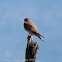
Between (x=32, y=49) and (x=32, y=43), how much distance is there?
0.92ft

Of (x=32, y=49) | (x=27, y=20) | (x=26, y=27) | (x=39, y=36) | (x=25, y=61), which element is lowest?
(x=25, y=61)

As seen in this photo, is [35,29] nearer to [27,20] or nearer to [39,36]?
[39,36]

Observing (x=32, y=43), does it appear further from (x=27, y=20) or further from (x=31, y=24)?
(x=27, y=20)

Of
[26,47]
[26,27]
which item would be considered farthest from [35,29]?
[26,47]

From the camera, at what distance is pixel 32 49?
A: 6.85 metres

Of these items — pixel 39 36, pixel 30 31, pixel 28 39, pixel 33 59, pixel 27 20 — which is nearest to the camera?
pixel 33 59

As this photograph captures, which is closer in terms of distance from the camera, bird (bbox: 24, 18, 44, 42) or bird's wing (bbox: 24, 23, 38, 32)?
bird (bbox: 24, 18, 44, 42)

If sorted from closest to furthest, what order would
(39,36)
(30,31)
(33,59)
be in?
(33,59)
(39,36)
(30,31)

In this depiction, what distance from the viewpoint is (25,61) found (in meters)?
6.81

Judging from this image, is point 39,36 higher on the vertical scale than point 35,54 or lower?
higher

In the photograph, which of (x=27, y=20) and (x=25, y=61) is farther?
(x=27, y=20)

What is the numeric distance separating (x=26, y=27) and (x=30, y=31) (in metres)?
0.68

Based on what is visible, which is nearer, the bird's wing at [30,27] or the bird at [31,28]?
the bird at [31,28]

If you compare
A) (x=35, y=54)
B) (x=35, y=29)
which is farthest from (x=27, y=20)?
(x=35, y=54)
